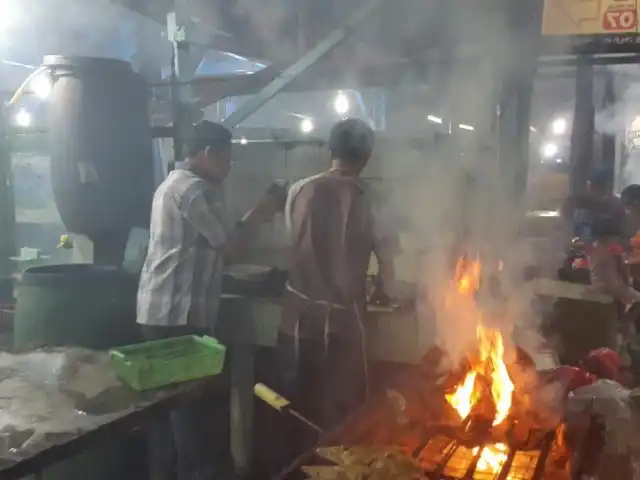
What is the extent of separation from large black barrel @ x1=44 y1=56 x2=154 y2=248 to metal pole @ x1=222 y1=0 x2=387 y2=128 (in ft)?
2.75

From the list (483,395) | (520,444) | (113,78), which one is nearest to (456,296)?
(483,395)

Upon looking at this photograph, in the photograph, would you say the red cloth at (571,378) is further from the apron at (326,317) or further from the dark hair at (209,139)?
the dark hair at (209,139)

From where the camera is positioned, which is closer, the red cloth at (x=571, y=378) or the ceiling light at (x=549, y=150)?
the red cloth at (x=571, y=378)

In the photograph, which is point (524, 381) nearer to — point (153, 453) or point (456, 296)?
point (456, 296)

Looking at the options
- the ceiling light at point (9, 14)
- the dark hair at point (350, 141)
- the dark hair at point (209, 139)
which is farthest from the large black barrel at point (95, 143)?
the ceiling light at point (9, 14)

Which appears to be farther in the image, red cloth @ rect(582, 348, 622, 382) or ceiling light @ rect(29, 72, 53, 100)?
ceiling light @ rect(29, 72, 53, 100)

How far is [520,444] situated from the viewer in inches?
112

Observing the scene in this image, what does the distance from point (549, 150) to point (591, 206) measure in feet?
23.5

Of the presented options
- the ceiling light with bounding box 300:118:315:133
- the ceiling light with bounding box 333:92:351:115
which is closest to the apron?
the ceiling light with bounding box 300:118:315:133

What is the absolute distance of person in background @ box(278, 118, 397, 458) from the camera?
4.40 metres

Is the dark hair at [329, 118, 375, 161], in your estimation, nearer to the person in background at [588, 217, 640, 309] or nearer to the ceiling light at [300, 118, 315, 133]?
the person in background at [588, 217, 640, 309]

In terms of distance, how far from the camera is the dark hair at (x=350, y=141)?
4.34 meters

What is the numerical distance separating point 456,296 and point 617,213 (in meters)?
3.13

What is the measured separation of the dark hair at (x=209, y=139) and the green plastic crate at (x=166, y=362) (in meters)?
1.29
